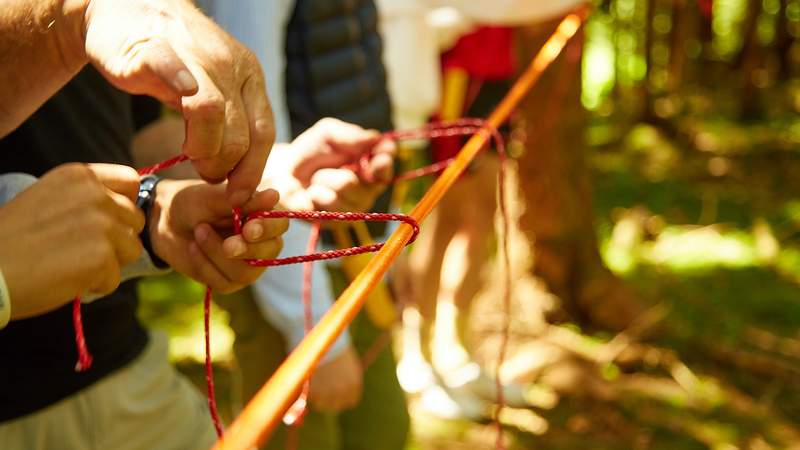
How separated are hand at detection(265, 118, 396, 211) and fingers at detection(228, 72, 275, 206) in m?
0.40

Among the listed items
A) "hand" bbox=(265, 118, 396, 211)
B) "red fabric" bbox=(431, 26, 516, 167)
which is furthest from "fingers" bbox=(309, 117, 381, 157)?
"red fabric" bbox=(431, 26, 516, 167)

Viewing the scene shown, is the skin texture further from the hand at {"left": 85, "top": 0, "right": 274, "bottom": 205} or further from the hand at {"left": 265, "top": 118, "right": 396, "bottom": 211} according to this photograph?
the hand at {"left": 265, "top": 118, "right": 396, "bottom": 211}

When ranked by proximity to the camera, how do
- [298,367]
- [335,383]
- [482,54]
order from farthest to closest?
[482,54], [335,383], [298,367]

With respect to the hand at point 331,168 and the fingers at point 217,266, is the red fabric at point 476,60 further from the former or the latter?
the fingers at point 217,266

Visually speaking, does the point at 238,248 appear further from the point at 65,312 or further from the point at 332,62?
the point at 332,62

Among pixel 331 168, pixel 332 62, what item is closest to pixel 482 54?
pixel 332 62

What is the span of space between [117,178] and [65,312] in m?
0.33

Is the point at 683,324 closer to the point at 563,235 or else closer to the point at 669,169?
the point at 563,235

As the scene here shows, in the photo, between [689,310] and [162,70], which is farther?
[689,310]

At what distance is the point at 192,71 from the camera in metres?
0.67

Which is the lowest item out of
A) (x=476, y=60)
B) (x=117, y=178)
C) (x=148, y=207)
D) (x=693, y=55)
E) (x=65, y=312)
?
(x=693, y=55)

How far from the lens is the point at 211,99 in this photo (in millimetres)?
665

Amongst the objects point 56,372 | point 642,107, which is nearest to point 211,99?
point 56,372

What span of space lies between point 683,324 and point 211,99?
9.42ft
